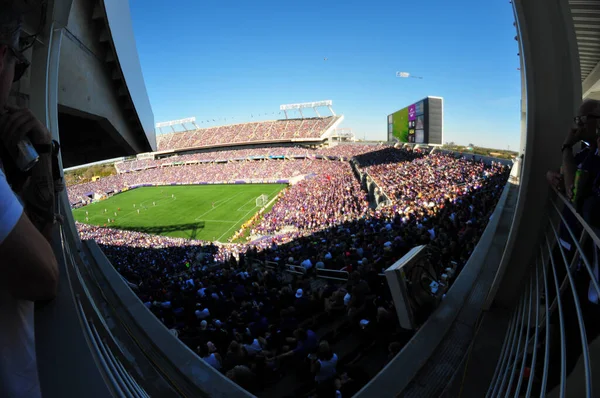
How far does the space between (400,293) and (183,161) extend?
234 feet

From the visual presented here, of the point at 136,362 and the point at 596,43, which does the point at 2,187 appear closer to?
the point at 136,362

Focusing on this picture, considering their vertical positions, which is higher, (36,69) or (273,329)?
(36,69)

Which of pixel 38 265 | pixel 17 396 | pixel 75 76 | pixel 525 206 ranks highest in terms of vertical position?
pixel 75 76

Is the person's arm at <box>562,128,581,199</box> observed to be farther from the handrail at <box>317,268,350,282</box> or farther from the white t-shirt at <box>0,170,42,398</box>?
the handrail at <box>317,268,350,282</box>

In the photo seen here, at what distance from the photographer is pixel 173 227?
2914 centimetres

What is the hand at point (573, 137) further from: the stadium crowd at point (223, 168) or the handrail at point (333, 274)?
the stadium crowd at point (223, 168)

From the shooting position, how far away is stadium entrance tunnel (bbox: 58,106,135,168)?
24.7ft

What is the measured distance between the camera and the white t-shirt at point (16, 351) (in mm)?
1027

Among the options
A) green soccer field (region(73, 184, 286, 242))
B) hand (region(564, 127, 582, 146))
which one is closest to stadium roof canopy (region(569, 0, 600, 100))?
hand (region(564, 127, 582, 146))

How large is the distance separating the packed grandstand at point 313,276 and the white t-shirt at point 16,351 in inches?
112

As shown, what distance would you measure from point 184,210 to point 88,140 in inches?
1108

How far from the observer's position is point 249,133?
236ft

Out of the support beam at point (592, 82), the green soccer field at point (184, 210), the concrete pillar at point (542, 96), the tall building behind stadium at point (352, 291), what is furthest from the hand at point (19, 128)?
the green soccer field at point (184, 210)

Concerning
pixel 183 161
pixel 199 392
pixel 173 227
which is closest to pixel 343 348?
pixel 199 392
